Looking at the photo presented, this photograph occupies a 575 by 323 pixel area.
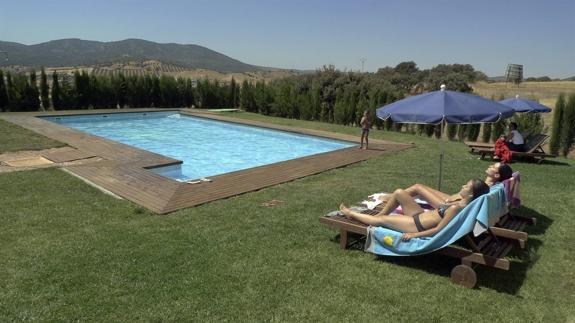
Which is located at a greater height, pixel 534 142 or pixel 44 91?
pixel 44 91

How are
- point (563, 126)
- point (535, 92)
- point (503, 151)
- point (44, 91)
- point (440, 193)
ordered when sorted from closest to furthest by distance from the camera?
point (440, 193), point (503, 151), point (563, 126), point (44, 91), point (535, 92)

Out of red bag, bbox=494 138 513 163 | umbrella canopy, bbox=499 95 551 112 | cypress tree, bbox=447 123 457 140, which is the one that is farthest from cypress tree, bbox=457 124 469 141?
red bag, bbox=494 138 513 163

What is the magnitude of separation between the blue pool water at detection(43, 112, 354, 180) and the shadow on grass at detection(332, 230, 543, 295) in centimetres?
634

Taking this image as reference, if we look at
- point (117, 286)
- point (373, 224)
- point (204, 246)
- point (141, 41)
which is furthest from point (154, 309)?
point (141, 41)

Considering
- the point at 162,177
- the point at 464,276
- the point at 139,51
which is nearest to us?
the point at 464,276

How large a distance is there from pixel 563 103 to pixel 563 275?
34.2 feet

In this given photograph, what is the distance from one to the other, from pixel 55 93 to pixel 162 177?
17008 millimetres

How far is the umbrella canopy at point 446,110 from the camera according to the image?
5.15 m

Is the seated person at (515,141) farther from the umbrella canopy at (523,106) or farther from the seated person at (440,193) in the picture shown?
the seated person at (440,193)

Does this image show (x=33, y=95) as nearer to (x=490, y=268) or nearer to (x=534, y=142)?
(x=534, y=142)

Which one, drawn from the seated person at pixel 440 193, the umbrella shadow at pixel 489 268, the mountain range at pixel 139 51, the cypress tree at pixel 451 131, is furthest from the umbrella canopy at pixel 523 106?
the mountain range at pixel 139 51

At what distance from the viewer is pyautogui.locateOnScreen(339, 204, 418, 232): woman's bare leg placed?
14.7ft

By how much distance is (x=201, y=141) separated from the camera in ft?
53.2

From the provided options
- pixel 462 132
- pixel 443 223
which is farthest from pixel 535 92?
pixel 443 223
